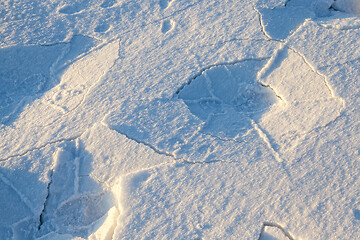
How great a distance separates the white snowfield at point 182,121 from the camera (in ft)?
4.26

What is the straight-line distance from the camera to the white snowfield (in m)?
1.30

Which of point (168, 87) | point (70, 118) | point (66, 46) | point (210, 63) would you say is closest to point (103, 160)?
point (70, 118)

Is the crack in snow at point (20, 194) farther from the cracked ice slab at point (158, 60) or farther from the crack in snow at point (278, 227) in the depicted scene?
the crack in snow at point (278, 227)

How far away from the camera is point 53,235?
1374mm

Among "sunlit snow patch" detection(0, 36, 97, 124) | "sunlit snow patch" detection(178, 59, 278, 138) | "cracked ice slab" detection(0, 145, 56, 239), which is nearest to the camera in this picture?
"cracked ice slab" detection(0, 145, 56, 239)

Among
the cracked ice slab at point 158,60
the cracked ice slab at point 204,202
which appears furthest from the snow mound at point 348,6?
the cracked ice slab at point 204,202

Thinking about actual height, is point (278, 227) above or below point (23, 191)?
above

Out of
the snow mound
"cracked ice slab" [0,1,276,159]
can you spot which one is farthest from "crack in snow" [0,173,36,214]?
the snow mound

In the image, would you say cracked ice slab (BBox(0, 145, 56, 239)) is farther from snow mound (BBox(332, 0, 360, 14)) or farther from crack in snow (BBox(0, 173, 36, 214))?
snow mound (BBox(332, 0, 360, 14))

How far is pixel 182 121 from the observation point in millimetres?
1557

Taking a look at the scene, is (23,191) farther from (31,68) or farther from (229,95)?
(229,95)

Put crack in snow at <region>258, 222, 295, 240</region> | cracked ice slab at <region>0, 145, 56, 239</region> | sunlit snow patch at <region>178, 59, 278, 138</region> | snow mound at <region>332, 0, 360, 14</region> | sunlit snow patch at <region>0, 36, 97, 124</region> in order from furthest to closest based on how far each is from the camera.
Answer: snow mound at <region>332, 0, 360, 14</region>, sunlit snow patch at <region>0, 36, 97, 124</region>, sunlit snow patch at <region>178, 59, 278, 138</region>, cracked ice slab at <region>0, 145, 56, 239</region>, crack in snow at <region>258, 222, 295, 240</region>

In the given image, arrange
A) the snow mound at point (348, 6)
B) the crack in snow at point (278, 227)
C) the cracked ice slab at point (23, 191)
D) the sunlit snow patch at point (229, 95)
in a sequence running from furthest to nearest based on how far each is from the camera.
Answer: the snow mound at point (348, 6), the sunlit snow patch at point (229, 95), the cracked ice slab at point (23, 191), the crack in snow at point (278, 227)

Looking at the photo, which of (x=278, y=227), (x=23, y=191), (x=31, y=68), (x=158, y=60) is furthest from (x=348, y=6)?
(x=23, y=191)
